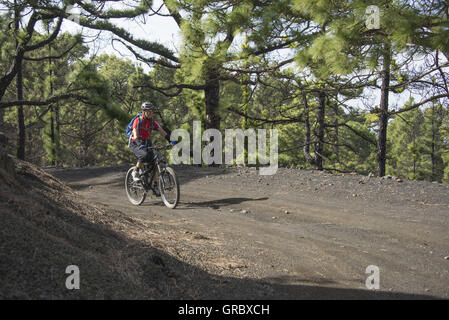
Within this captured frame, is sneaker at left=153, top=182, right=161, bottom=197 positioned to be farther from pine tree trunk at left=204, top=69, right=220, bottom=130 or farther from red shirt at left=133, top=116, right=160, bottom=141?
pine tree trunk at left=204, top=69, right=220, bottom=130

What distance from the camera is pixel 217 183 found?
39.2 ft

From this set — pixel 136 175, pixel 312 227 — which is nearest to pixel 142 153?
pixel 136 175

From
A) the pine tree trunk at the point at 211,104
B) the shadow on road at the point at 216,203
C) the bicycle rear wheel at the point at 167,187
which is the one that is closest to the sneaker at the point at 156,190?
the bicycle rear wheel at the point at 167,187

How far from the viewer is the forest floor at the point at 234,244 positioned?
10.7ft

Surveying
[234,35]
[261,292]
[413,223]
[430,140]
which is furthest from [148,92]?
[430,140]

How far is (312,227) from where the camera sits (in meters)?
6.98

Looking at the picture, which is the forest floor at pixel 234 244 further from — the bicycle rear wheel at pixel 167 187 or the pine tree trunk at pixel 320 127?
the pine tree trunk at pixel 320 127

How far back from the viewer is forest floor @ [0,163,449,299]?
3.25 metres

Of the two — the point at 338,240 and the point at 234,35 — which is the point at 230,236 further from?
the point at 234,35

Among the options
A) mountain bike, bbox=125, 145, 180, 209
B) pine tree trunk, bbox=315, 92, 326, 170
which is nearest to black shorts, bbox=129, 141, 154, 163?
mountain bike, bbox=125, 145, 180, 209

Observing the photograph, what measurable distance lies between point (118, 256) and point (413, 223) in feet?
18.0

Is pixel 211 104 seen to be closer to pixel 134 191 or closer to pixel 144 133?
pixel 134 191

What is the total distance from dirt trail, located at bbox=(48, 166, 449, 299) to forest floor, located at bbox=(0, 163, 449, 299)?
0.08 feet
